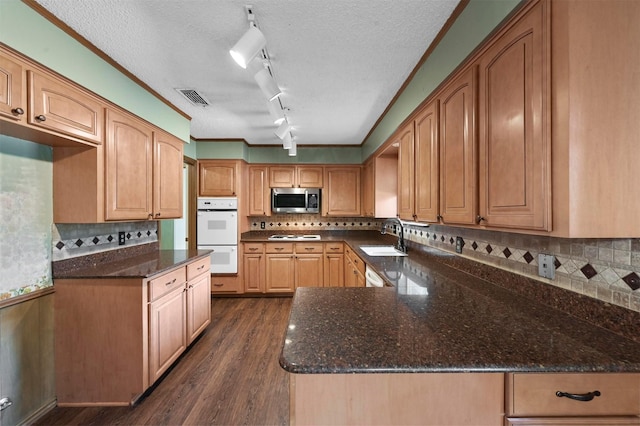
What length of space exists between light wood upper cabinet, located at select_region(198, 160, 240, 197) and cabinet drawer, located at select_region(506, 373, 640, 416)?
12.7 ft

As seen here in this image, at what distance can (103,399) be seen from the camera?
178 cm

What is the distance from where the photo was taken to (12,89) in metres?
1.30

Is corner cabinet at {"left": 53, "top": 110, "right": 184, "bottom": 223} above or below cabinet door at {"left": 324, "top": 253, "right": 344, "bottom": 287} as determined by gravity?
above

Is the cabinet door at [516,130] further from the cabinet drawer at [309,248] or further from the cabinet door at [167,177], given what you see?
the cabinet drawer at [309,248]

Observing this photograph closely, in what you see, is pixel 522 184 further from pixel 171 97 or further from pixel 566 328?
pixel 171 97

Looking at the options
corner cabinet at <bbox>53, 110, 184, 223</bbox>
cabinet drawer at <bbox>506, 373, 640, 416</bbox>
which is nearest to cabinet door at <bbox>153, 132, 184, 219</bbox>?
corner cabinet at <bbox>53, 110, 184, 223</bbox>

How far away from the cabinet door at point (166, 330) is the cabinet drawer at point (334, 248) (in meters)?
2.13

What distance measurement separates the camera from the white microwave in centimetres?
429

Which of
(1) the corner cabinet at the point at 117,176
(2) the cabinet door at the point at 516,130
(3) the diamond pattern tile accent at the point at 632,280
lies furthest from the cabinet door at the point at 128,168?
(3) the diamond pattern tile accent at the point at 632,280

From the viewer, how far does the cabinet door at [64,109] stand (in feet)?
4.64

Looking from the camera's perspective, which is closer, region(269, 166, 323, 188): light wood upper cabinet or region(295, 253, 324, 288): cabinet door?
region(295, 253, 324, 288): cabinet door

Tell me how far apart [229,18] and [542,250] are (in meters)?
2.05

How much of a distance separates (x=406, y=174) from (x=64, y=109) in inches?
95.5

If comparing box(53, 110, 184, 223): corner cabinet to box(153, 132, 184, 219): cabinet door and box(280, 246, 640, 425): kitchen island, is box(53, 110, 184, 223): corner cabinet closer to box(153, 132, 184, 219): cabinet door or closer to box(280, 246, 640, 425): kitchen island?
box(153, 132, 184, 219): cabinet door
